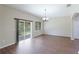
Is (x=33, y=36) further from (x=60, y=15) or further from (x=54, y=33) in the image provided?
(x=60, y=15)

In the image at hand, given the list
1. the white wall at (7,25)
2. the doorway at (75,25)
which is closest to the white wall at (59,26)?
the doorway at (75,25)

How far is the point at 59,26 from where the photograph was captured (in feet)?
14.8

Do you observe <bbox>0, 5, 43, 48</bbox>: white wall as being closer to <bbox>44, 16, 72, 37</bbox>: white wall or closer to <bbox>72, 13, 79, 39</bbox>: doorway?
<bbox>44, 16, 72, 37</bbox>: white wall

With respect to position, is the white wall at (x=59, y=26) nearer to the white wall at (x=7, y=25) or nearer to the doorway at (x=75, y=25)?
the doorway at (x=75, y=25)

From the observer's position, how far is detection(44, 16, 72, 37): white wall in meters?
4.29

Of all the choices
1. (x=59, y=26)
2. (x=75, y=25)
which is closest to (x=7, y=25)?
(x=59, y=26)

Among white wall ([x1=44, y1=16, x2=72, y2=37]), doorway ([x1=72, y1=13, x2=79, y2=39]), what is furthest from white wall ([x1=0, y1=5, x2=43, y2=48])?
doorway ([x1=72, y1=13, x2=79, y2=39])

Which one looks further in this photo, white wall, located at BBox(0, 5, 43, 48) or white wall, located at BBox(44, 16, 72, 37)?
white wall, located at BBox(44, 16, 72, 37)

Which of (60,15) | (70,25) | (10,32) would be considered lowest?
(10,32)

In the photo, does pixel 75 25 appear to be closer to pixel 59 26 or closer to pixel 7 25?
pixel 59 26

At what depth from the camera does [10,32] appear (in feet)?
15.1

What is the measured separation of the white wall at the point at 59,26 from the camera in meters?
4.29
